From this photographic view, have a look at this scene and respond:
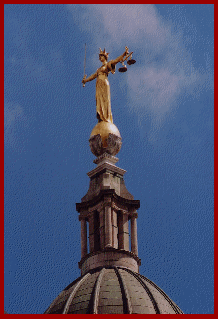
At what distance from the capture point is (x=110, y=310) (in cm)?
4650

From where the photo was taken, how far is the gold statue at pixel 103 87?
59.0m

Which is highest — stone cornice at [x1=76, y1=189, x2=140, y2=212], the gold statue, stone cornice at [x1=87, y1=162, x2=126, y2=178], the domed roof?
the gold statue

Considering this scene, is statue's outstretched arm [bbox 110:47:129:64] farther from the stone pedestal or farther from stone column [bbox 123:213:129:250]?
stone column [bbox 123:213:129:250]

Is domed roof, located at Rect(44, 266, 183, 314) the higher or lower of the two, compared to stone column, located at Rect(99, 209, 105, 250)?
lower

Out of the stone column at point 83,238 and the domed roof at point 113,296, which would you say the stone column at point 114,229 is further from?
the domed roof at point 113,296

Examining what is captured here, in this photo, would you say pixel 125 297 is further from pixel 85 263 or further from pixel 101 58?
pixel 101 58

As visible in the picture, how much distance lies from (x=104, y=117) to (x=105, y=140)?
6.76 feet

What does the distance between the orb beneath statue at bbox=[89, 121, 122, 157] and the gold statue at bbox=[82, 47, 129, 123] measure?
3.72 ft

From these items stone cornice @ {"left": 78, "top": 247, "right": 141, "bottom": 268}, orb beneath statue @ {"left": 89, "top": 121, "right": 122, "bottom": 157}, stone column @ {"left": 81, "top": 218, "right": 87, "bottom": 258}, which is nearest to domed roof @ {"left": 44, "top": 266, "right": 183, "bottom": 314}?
stone cornice @ {"left": 78, "top": 247, "right": 141, "bottom": 268}

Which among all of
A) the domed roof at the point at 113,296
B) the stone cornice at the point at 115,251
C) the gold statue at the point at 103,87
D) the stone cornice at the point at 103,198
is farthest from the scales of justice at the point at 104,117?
the domed roof at the point at 113,296

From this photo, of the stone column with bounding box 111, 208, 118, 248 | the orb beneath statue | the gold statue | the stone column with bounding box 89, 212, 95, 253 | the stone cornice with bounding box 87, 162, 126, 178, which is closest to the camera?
the stone column with bounding box 111, 208, 118, 248

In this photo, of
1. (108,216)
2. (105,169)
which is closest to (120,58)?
(105,169)

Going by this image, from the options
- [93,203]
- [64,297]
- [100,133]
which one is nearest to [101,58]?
[100,133]

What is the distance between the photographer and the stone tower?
47.4m
